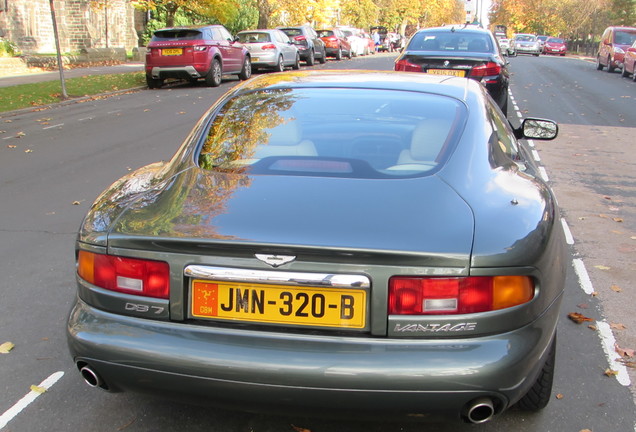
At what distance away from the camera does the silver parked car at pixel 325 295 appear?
240 centimetres

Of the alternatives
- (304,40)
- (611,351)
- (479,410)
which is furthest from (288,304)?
(304,40)

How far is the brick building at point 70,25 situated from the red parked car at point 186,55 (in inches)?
282

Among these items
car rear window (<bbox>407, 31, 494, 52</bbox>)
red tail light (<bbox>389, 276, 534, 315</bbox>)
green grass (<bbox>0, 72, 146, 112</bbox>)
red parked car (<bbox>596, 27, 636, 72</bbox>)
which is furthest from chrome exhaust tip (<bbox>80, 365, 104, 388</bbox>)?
red parked car (<bbox>596, 27, 636, 72</bbox>)

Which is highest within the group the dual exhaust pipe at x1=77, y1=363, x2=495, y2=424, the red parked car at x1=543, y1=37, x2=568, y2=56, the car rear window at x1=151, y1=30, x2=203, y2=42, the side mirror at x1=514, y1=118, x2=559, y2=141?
the car rear window at x1=151, y1=30, x2=203, y2=42

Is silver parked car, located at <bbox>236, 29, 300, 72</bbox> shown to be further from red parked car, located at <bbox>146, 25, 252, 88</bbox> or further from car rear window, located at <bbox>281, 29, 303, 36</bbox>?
car rear window, located at <bbox>281, 29, 303, 36</bbox>

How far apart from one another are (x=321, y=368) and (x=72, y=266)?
3.24 m

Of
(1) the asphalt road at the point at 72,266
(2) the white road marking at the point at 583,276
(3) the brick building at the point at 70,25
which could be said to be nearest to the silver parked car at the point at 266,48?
(3) the brick building at the point at 70,25

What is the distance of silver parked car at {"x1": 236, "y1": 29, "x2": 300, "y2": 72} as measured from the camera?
2455 cm

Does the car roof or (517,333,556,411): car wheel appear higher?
the car roof

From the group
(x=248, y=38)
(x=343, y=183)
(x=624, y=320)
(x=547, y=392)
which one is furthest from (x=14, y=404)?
(x=248, y=38)

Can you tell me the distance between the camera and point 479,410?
98.2 inches

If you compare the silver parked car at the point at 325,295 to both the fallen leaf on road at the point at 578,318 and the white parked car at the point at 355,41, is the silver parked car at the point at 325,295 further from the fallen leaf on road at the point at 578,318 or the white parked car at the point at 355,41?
the white parked car at the point at 355,41

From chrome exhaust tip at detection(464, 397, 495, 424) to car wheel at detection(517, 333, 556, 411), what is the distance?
617 mm

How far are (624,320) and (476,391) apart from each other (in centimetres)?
233
